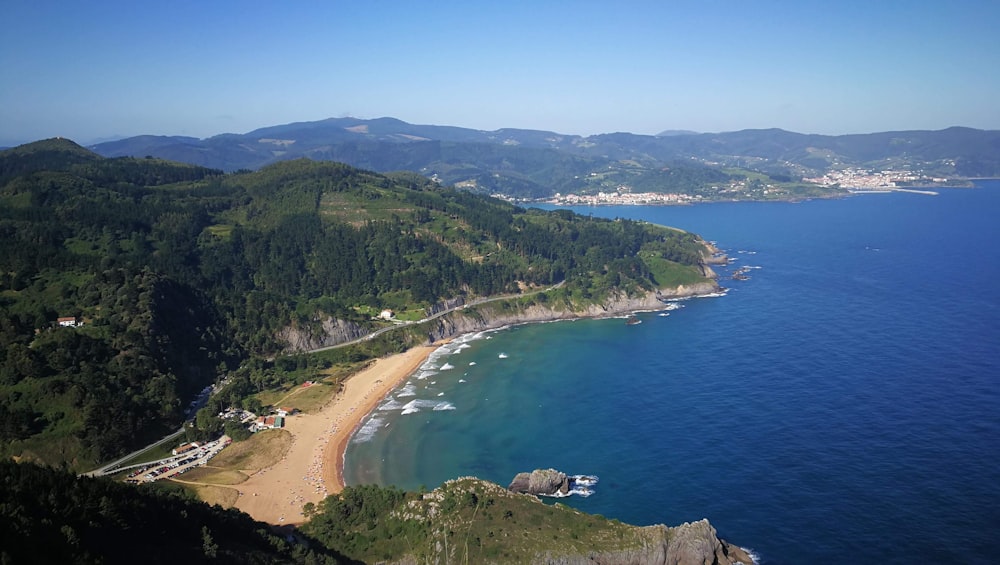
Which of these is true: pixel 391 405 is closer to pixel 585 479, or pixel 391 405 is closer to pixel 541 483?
pixel 541 483

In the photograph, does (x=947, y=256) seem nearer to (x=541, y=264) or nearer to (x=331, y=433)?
(x=541, y=264)

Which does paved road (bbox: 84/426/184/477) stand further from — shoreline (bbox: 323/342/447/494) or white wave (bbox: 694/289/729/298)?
white wave (bbox: 694/289/729/298)

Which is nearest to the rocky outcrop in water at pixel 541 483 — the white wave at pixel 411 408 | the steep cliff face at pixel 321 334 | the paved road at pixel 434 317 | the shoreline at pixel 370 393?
the shoreline at pixel 370 393

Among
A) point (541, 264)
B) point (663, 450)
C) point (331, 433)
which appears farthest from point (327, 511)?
point (541, 264)

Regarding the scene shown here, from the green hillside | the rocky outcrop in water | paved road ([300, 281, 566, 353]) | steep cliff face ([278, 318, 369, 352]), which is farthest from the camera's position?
paved road ([300, 281, 566, 353])

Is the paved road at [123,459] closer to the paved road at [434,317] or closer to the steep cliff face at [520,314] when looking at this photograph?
the paved road at [434,317]

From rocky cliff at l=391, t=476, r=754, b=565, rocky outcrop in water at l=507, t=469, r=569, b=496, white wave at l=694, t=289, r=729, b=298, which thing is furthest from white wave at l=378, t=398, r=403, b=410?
white wave at l=694, t=289, r=729, b=298

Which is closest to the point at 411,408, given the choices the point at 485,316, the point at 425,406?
the point at 425,406
